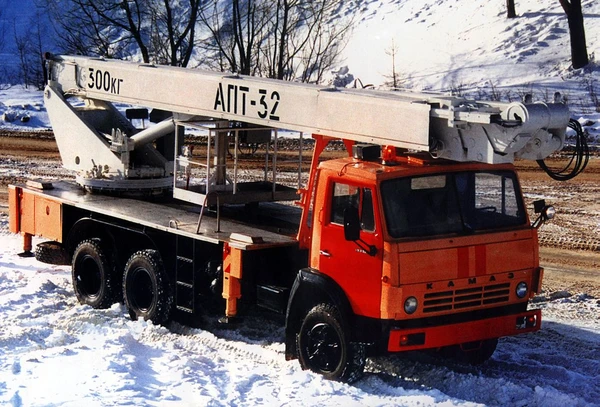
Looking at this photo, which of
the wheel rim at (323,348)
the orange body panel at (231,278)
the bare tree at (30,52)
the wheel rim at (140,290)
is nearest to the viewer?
the wheel rim at (323,348)

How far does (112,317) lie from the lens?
12.9 m

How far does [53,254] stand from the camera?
14.2 metres

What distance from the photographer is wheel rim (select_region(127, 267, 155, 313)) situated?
12648 millimetres

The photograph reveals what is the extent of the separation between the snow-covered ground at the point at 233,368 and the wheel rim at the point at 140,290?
264mm

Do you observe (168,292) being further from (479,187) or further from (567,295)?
(567,295)

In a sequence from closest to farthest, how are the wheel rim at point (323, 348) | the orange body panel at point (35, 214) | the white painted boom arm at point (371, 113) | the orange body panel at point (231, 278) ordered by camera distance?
1. the white painted boom arm at point (371, 113)
2. the wheel rim at point (323, 348)
3. the orange body panel at point (231, 278)
4. the orange body panel at point (35, 214)

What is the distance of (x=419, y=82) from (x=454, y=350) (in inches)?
968

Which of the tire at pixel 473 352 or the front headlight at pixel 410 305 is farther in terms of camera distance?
the tire at pixel 473 352

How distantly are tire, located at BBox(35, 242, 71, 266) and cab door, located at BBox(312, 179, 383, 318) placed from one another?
196 inches

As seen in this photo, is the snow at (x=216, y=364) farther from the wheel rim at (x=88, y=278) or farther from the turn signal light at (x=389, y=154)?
the turn signal light at (x=389, y=154)

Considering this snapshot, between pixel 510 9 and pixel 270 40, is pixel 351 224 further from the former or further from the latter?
pixel 510 9

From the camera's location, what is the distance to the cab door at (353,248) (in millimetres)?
9828

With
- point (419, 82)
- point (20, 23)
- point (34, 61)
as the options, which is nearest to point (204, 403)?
point (419, 82)

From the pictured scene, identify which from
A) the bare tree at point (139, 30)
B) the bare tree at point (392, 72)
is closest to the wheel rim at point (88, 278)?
the bare tree at point (139, 30)
